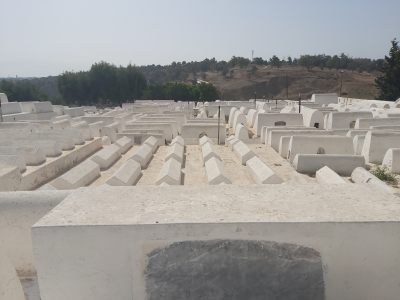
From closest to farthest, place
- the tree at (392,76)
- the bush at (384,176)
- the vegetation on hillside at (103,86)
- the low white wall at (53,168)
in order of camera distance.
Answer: the low white wall at (53,168) < the bush at (384,176) < the tree at (392,76) < the vegetation on hillside at (103,86)

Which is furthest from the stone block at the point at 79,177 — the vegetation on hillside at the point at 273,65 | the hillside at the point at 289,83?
the vegetation on hillside at the point at 273,65

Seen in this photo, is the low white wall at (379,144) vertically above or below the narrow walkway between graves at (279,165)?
above

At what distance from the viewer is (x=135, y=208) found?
3.14m

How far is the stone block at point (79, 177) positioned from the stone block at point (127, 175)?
35.4 inches

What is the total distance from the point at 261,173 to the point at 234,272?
6654 millimetres

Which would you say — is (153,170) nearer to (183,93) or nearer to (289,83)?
(183,93)

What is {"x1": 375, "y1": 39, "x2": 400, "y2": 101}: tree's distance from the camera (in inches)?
1098

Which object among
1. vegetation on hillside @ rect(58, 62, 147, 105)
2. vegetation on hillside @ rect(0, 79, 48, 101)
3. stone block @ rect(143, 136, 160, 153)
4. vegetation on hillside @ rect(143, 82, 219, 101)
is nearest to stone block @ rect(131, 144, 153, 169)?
stone block @ rect(143, 136, 160, 153)

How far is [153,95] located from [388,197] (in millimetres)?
39039

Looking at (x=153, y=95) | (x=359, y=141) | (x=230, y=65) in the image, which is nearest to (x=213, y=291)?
(x=359, y=141)

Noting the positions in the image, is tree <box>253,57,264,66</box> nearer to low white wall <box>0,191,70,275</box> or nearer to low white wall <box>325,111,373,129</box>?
low white wall <box>325,111,373,129</box>

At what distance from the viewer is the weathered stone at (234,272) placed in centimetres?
291

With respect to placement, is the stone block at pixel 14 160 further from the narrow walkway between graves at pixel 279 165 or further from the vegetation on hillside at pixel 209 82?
the vegetation on hillside at pixel 209 82

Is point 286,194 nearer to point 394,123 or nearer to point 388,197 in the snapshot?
point 388,197
